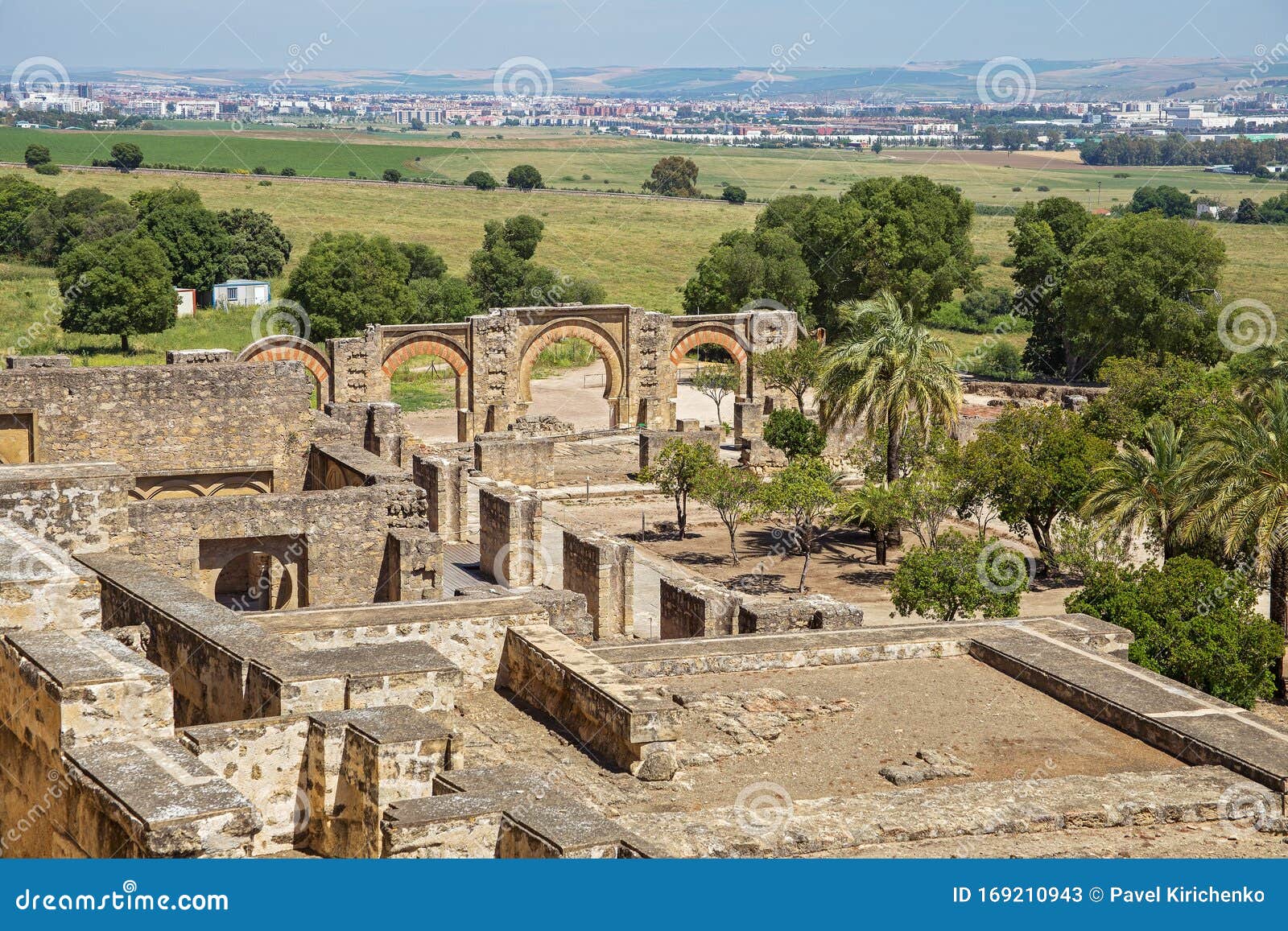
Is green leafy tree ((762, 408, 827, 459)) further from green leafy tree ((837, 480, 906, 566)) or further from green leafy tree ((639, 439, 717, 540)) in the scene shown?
green leafy tree ((837, 480, 906, 566))

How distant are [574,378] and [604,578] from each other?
33261 mm

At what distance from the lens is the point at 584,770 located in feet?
40.4

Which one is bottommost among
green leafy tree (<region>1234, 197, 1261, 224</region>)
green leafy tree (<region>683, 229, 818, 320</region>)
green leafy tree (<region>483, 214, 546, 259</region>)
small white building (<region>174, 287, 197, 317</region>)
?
small white building (<region>174, 287, 197, 317</region>)

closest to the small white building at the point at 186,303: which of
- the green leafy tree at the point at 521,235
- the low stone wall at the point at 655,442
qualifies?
the green leafy tree at the point at 521,235

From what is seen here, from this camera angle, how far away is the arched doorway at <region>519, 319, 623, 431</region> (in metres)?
47.0

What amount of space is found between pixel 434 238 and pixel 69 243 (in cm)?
2150

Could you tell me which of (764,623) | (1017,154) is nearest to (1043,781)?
(764,623)

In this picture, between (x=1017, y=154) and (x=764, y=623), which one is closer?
(x=764, y=623)

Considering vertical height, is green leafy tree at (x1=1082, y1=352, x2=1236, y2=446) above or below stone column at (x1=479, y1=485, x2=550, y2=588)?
above

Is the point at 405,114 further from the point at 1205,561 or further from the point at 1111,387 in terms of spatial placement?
the point at 1205,561

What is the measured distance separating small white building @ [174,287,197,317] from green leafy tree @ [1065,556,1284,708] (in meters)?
45.5

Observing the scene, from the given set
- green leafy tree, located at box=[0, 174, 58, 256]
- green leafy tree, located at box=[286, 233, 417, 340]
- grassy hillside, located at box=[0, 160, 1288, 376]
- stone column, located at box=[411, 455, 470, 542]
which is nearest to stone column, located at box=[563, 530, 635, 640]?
stone column, located at box=[411, 455, 470, 542]

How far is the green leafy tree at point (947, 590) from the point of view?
22.8 meters

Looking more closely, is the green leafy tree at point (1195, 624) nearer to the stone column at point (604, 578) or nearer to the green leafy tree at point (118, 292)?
the stone column at point (604, 578)
